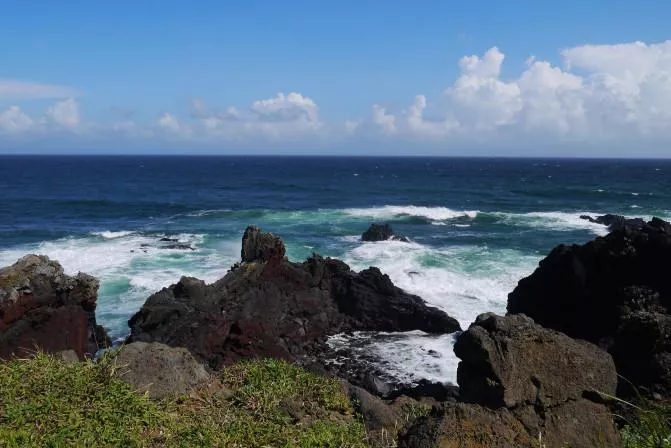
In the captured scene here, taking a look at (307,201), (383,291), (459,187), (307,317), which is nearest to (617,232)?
(383,291)

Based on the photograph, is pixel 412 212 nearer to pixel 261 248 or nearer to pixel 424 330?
pixel 261 248

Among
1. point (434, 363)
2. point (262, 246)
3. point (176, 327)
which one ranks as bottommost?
point (434, 363)

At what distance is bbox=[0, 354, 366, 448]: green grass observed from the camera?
5824 mm

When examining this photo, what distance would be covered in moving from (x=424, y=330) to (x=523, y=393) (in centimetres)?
1492

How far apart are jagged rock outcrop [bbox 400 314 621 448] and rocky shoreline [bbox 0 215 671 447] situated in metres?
0.02

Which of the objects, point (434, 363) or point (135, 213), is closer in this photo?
point (434, 363)

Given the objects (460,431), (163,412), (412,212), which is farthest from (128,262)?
(412,212)

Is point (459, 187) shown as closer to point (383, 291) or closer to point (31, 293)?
point (383, 291)

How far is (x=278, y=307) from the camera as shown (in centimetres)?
2234

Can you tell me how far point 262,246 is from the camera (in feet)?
78.1

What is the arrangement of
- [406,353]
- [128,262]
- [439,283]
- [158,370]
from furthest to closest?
[128,262] → [439,283] → [406,353] → [158,370]

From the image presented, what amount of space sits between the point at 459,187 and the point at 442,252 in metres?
56.6

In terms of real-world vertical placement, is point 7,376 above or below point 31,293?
above

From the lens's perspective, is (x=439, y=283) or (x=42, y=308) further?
(x=439, y=283)
